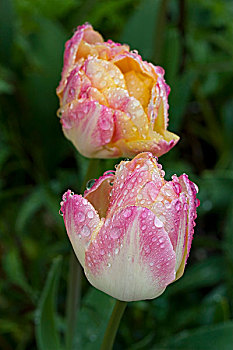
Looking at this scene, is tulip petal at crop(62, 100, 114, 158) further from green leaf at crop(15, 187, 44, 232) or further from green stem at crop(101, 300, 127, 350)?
green leaf at crop(15, 187, 44, 232)

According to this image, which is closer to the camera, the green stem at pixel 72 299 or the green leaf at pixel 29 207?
the green stem at pixel 72 299

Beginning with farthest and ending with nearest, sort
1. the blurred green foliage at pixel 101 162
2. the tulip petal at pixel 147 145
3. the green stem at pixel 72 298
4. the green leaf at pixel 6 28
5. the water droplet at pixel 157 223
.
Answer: the green leaf at pixel 6 28
the blurred green foliage at pixel 101 162
the green stem at pixel 72 298
the tulip petal at pixel 147 145
the water droplet at pixel 157 223

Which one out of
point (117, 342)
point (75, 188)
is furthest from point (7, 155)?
point (117, 342)

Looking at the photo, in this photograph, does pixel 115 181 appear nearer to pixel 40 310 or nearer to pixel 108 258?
pixel 108 258

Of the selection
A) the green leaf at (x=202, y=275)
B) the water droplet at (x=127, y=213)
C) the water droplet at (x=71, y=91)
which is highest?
the water droplet at (x=71, y=91)

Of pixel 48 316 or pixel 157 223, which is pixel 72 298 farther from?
pixel 157 223

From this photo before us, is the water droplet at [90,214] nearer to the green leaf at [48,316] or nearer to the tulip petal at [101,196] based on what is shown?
the tulip petal at [101,196]

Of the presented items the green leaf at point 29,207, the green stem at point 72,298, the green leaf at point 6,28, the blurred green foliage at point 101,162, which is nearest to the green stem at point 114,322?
the green stem at point 72,298
